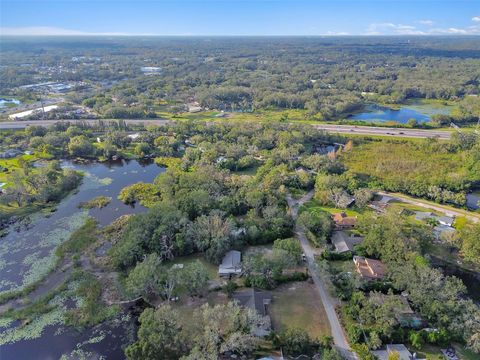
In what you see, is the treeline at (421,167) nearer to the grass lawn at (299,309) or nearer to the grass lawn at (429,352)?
the grass lawn at (299,309)

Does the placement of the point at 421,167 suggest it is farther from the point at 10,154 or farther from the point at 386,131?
the point at 10,154

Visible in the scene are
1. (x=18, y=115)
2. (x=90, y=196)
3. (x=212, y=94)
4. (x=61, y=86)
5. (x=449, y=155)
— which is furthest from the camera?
(x=61, y=86)

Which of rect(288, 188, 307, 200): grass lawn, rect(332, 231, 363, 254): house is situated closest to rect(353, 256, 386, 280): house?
rect(332, 231, 363, 254): house

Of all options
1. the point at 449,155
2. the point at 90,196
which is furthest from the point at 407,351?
the point at 449,155

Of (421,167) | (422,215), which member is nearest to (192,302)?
(422,215)

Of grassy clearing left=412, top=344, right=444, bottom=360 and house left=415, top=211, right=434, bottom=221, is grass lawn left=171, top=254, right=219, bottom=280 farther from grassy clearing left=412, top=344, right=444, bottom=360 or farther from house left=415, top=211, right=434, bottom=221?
house left=415, top=211, right=434, bottom=221

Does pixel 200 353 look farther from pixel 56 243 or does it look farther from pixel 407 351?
pixel 56 243

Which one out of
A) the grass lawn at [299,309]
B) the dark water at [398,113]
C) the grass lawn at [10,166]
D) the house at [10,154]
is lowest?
the grass lawn at [299,309]

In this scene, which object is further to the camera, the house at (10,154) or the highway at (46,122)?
the highway at (46,122)

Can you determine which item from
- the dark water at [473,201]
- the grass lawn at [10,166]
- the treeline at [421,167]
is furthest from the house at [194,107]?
the dark water at [473,201]
